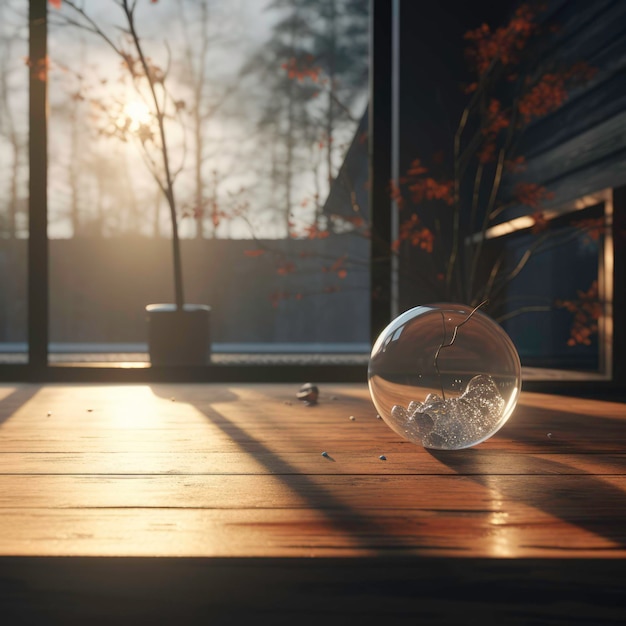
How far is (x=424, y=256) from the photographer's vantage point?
2873mm

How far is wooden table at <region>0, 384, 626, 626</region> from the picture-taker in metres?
0.54

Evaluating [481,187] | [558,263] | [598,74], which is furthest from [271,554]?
[558,263]

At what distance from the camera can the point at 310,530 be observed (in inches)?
24.1

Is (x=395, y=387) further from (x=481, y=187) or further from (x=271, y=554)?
(x=481, y=187)

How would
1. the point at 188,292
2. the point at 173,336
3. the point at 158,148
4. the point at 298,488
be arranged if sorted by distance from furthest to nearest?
1. the point at 188,292
2. the point at 158,148
3. the point at 173,336
4. the point at 298,488

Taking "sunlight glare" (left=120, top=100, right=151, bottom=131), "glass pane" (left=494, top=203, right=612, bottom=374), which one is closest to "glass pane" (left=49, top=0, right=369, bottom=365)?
"sunlight glare" (left=120, top=100, right=151, bottom=131)

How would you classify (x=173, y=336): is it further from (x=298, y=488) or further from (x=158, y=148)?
(x=298, y=488)

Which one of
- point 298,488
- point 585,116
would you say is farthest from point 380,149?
point 298,488

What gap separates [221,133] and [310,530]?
276 centimetres

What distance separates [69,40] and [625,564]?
3299 mm

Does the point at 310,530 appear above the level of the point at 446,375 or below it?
below

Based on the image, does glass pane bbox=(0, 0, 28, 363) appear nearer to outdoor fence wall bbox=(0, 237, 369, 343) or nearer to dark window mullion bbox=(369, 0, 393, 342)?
outdoor fence wall bbox=(0, 237, 369, 343)

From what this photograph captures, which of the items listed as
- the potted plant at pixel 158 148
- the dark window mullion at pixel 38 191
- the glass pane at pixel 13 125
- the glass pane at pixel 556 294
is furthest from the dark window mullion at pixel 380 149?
the glass pane at pixel 13 125

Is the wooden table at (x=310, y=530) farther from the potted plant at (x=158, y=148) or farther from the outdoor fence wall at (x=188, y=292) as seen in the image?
the outdoor fence wall at (x=188, y=292)
